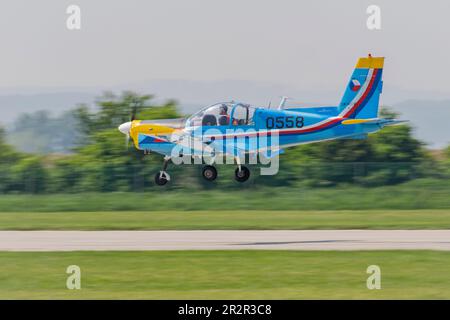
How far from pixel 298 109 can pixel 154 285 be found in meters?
12.1

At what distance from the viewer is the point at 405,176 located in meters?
42.1

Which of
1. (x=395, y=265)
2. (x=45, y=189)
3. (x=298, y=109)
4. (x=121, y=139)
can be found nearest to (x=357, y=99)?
(x=298, y=109)

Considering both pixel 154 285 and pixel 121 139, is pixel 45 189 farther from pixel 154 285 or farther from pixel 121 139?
pixel 154 285

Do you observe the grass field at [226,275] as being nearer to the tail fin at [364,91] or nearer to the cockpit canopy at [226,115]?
the cockpit canopy at [226,115]

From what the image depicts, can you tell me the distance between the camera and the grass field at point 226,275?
18.5 m

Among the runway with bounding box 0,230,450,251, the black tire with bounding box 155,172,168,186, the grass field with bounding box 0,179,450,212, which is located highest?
the black tire with bounding box 155,172,168,186

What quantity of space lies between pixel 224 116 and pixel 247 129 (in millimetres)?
891

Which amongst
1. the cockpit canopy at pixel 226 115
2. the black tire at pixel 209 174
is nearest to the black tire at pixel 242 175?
the black tire at pixel 209 174

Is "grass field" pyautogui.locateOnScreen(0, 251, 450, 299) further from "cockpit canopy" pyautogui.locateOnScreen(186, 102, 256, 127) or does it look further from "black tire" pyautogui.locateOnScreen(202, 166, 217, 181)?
"cockpit canopy" pyautogui.locateOnScreen(186, 102, 256, 127)

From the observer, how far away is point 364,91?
30.8 m

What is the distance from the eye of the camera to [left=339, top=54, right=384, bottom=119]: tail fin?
99.7 ft

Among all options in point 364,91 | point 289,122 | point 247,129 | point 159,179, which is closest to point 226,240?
point 159,179

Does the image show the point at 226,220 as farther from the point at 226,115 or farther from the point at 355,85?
the point at 355,85

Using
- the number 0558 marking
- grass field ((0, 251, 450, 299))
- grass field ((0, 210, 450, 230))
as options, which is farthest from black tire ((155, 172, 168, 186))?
grass field ((0, 251, 450, 299))
